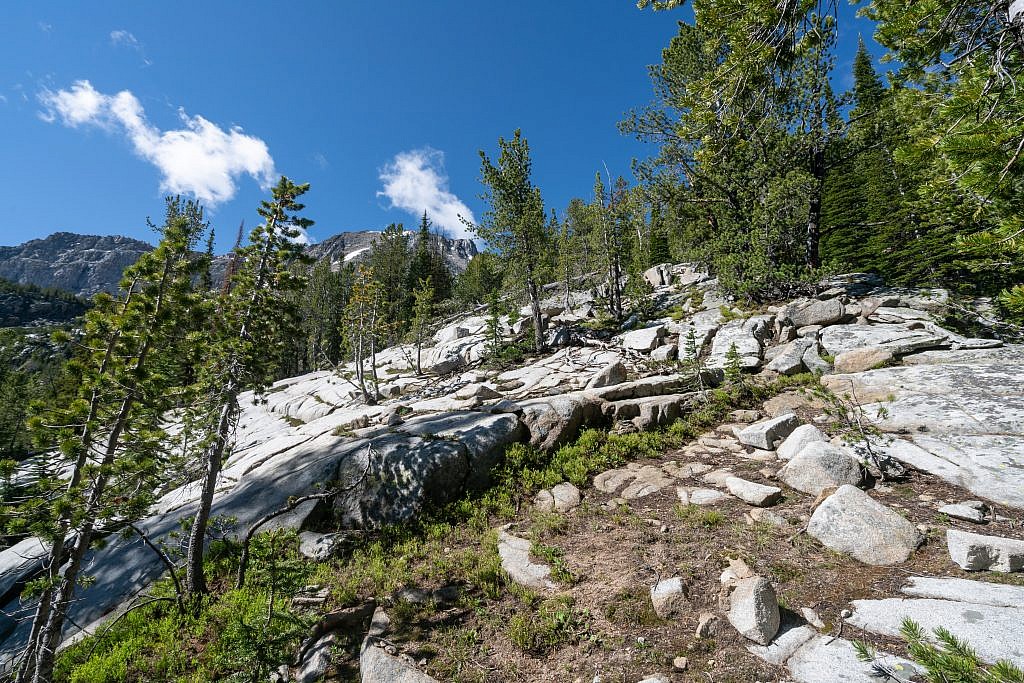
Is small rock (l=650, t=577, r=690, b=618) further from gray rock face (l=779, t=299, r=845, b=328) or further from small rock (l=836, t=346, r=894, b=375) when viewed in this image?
gray rock face (l=779, t=299, r=845, b=328)

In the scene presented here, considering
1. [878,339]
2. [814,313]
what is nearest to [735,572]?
[878,339]

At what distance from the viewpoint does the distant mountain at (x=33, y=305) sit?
15400 cm

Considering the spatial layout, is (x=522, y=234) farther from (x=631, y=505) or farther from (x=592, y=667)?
(x=592, y=667)

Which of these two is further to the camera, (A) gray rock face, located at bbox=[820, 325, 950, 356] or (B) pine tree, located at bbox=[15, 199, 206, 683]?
(A) gray rock face, located at bbox=[820, 325, 950, 356]

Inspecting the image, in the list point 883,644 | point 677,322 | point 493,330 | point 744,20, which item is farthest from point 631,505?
point 493,330

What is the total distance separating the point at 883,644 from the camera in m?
3.45

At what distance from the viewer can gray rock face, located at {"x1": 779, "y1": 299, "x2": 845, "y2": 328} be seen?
13484 millimetres

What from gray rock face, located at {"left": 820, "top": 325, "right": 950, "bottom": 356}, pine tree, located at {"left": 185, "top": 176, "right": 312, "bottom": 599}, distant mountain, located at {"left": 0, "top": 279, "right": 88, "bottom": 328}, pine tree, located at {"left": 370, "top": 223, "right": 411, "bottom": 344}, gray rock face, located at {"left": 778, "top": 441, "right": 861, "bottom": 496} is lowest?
gray rock face, located at {"left": 778, "top": 441, "right": 861, "bottom": 496}

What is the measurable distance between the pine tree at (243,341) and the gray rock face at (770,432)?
33.9ft

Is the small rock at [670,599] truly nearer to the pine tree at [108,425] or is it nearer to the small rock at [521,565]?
the small rock at [521,565]

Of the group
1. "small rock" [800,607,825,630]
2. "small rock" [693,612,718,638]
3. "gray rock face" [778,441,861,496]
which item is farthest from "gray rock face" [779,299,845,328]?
"small rock" [693,612,718,638]

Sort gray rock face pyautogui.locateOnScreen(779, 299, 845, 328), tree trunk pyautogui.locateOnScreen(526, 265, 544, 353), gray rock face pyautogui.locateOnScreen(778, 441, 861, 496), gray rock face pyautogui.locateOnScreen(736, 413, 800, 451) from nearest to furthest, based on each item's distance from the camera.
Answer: gray rock face pyautogui.locateOnScreen(778, 441, 861, 496), gray rock face pyautogui.locateOnScreen(736, 413, 800, 451), gray rock face pyautogui.locateOnScreen(779, 299, 845, 328), tree trunk pyautogui.locateOnScreen(526, 265, 544, 353)

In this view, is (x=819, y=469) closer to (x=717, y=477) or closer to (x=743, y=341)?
(x=717, y=477)

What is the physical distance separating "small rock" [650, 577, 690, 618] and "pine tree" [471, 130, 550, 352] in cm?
1543
